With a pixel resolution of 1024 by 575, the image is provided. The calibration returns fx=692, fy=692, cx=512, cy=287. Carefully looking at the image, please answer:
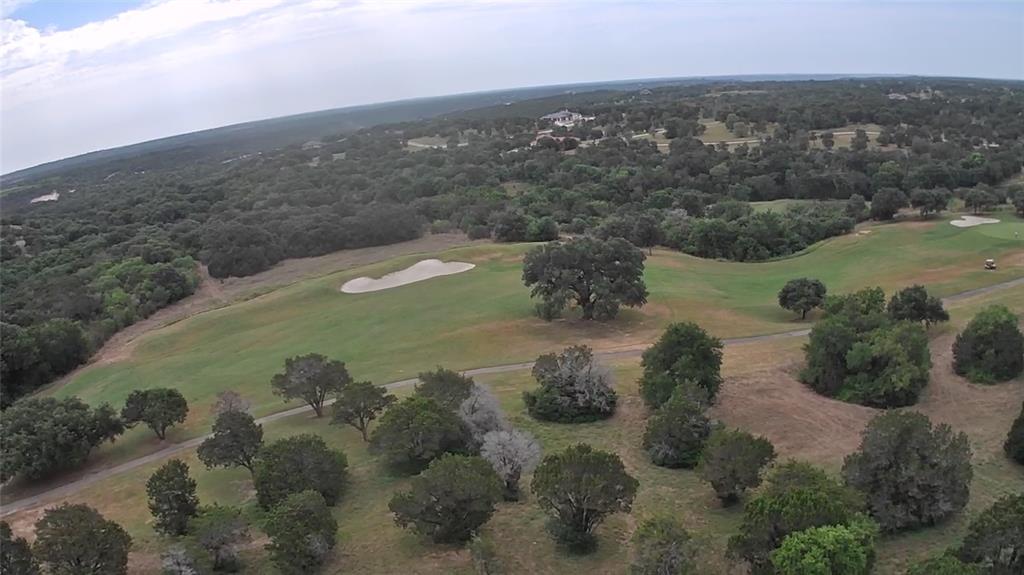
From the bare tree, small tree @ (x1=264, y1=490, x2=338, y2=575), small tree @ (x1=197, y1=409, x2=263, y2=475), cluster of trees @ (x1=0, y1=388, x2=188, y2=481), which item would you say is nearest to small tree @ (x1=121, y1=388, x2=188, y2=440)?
cluster of trees @ (x1=0, y1=388, x2=188, y2=481)

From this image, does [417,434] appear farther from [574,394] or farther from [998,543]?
[998,543]

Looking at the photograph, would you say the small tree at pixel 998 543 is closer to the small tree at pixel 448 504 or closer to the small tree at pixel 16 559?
the small tree at pixel 448 504

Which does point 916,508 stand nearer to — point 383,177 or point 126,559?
point 126,559

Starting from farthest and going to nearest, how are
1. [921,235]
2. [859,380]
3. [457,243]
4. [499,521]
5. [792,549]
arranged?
[457,243]
[921,235]
[859,380]
[499,521]
[792,549]

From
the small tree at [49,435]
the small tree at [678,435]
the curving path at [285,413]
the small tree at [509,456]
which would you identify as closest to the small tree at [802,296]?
the curving path at [285,413]

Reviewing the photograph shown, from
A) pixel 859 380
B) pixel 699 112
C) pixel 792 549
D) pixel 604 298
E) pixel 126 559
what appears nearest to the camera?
pixel 792 549

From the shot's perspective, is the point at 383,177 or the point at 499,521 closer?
the point at 499,521

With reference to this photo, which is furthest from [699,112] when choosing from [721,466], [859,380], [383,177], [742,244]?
[721,466]

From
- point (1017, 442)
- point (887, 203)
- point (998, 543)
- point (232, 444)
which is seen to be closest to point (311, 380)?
point (232, 444)
